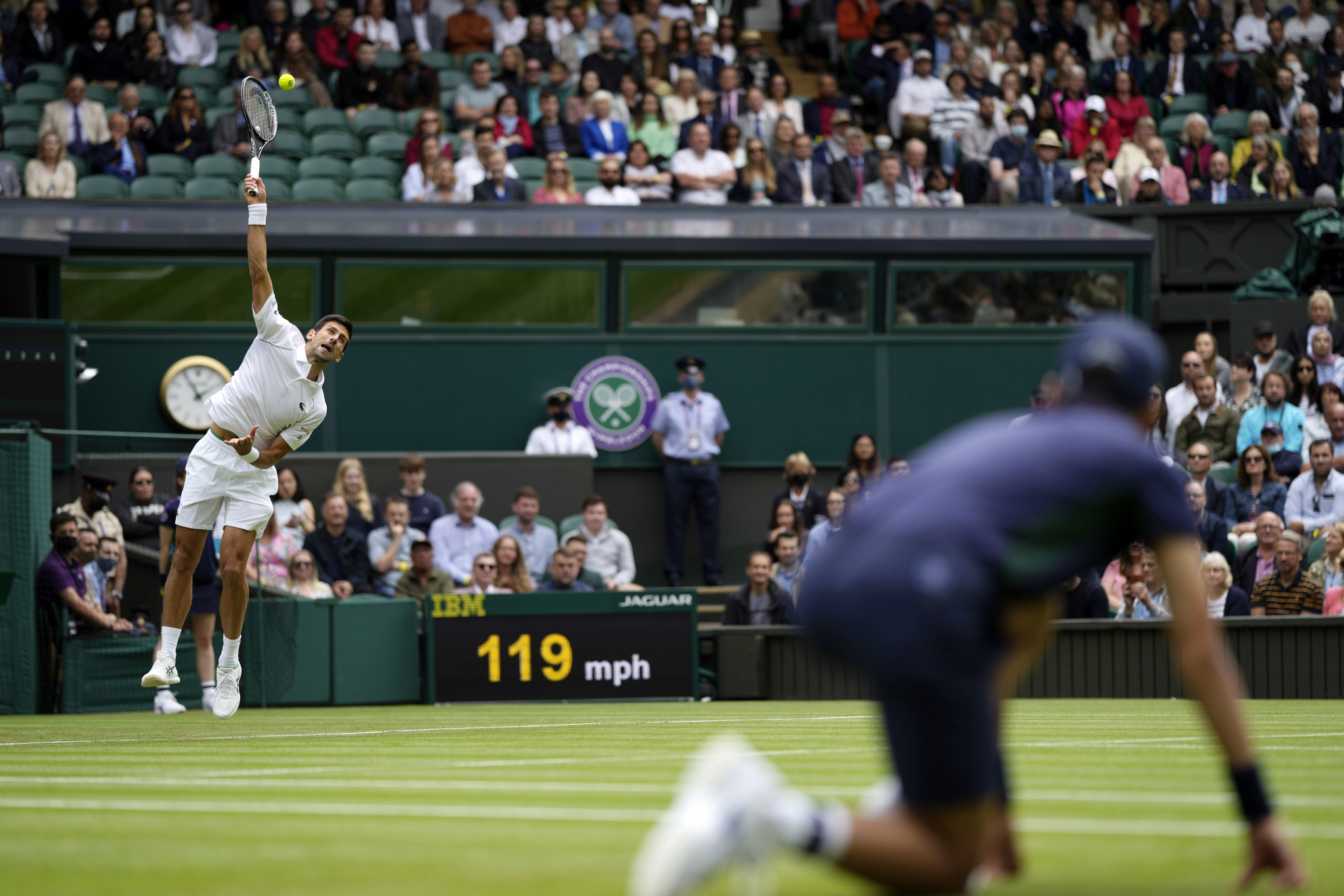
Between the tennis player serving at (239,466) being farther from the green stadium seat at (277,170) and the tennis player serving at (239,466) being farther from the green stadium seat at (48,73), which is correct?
the green stadium seat at (48,73)

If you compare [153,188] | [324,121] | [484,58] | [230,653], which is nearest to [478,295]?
[324,121]

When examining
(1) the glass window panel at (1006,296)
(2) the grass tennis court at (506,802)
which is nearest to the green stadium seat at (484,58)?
(1) the glass window panel at (1006,296)

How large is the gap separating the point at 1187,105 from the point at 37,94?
640 inches

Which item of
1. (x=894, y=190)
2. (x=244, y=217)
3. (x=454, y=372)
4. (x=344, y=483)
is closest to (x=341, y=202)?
(x=244, y=217)

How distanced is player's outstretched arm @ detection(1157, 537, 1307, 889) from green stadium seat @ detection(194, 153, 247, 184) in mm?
20060

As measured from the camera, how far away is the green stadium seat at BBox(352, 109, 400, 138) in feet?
76.0

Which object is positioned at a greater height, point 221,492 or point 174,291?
point 174,291

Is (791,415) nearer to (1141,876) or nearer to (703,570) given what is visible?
(703,570)

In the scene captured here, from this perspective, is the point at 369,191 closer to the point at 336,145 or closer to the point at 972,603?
the point at 336,145

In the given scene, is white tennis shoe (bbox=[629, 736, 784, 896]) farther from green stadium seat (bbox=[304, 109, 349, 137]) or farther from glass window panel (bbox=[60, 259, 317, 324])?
green stadium seat (bbox=[304, 109, 349, 137])

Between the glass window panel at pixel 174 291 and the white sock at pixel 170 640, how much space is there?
420 inches

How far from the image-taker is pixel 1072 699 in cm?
1580

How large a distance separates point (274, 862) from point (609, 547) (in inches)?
573

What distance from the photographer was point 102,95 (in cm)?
2283
